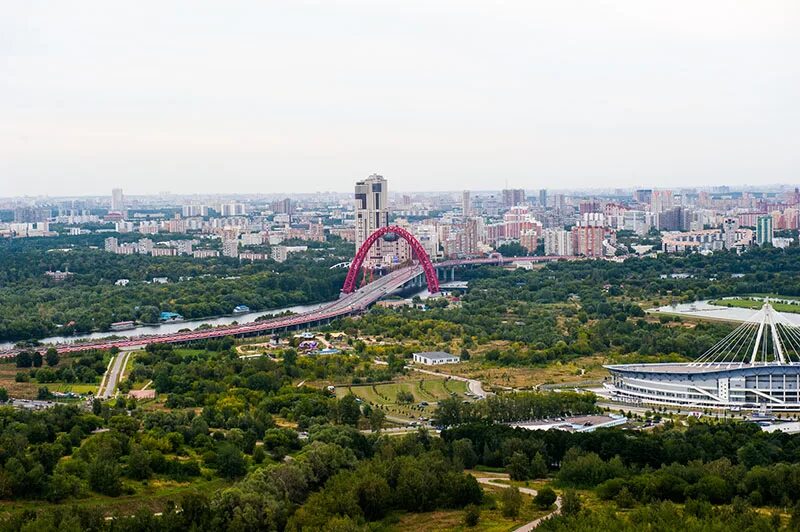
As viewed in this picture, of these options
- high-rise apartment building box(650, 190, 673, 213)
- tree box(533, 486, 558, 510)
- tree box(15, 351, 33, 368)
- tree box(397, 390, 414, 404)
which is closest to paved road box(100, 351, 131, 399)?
tree box(15, 351, 33, 368)

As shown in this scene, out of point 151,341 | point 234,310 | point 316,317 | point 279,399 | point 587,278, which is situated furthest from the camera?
point 587,278

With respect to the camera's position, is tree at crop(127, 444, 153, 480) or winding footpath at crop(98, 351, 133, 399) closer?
tree at crop(127, 444, 153, 480)

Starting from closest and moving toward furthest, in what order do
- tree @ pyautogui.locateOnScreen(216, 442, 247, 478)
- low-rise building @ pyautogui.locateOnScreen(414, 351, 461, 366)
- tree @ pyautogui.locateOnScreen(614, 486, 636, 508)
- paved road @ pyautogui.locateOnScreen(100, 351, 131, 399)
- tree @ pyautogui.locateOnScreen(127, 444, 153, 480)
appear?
tree @ pyautogui.locateOnScreen(614, 486, 636, 508) < tree @ pyautogui.locateOnScreen(127, 444, 153, 480) < tree @ pyautogui.locateOnScreen(216, 442, 247, 478) < paved road @ pyautogui.locateOnScreen(100, 351, 131, 399) < low-rise building @ pyautogui.locateOnScreen(414, 351, 461, 366)

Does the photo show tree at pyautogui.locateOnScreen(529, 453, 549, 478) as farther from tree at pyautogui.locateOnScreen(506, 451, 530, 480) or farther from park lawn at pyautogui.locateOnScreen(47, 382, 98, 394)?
park lawn at pyautogui.locateOnScreen(47, 382, 98, 394)

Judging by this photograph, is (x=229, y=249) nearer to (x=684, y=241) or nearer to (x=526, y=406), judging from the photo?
(x=684, y=241)

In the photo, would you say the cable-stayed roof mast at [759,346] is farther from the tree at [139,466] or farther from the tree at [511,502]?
the tree at [139,466]

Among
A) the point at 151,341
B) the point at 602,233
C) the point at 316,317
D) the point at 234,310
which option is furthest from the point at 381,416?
the point at 602,233

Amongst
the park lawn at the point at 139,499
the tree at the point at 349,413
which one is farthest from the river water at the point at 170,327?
the park lawn at the point at 139,499
